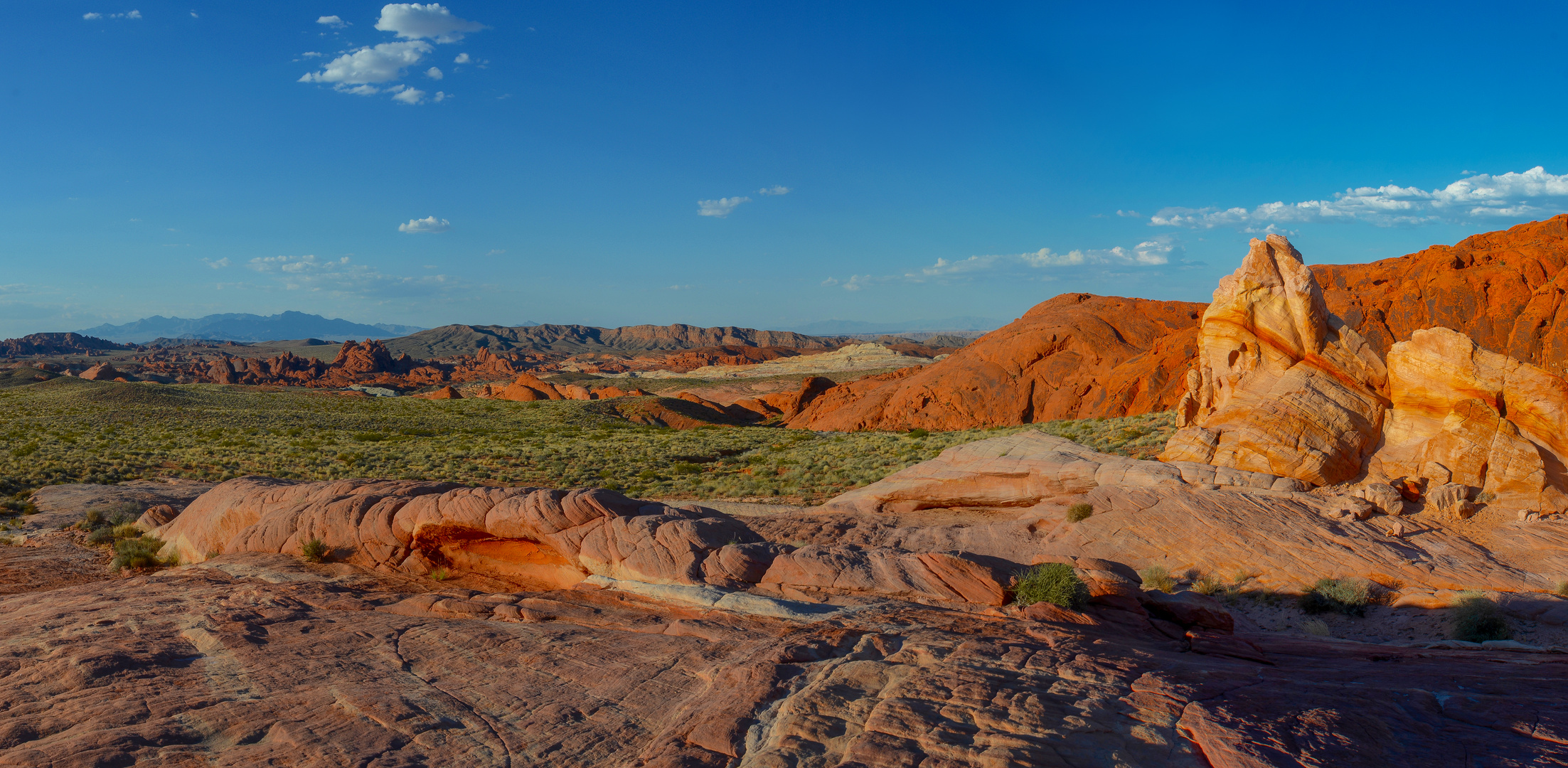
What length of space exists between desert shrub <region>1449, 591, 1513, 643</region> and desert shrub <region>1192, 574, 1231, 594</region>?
3.23 m

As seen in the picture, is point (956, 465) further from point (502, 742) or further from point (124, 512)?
point (124, 512)

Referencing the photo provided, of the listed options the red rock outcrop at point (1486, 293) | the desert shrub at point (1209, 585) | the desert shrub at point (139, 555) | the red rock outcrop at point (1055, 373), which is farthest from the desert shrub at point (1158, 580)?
the red rock outcrop at point (1055, 373)

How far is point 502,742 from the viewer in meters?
6.99

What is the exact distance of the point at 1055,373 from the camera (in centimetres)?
4300

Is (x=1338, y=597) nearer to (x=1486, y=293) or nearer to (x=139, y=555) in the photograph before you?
(x=139, y=555)

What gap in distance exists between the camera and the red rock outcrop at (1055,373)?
38344 millimetres

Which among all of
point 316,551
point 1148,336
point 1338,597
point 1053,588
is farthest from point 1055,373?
point 316,551

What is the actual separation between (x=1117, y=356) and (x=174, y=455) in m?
48.1

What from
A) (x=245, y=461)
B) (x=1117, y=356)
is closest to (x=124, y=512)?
(x=245, y=461)

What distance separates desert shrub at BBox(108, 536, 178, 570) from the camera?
16.4m

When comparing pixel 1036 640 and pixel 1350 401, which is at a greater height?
pixel 1350 401

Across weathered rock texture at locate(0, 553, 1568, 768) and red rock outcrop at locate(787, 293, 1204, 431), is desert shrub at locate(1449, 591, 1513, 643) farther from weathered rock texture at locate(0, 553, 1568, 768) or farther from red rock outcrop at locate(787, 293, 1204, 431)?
red rock outcrop at locate(787, 293, 1204, 431)

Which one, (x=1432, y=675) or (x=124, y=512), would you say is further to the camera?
(x=124, y=512)

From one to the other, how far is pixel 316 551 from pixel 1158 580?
16325mm
